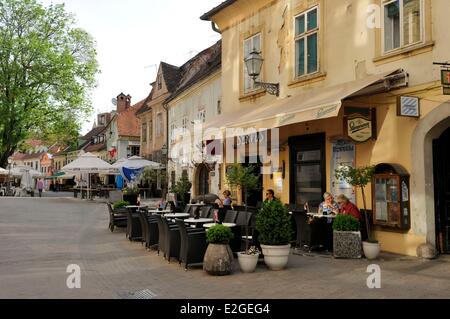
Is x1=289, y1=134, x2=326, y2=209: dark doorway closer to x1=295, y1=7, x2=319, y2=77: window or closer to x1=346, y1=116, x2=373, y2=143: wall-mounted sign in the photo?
x1=346, y1=116, x2=373, y2=143: wall-mounted sign

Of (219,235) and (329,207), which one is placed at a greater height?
(329,207)

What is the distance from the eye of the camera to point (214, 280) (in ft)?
25.3

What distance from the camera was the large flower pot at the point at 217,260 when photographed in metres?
8.02

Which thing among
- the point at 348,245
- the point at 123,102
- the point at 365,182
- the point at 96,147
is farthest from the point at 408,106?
the point at 96,147

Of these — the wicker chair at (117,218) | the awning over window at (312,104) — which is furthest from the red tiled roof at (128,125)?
the awning over window at (312,104)

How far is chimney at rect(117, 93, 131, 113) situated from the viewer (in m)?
55.2

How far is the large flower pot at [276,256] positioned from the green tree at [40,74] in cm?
3406

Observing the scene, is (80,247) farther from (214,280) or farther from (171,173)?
(171,173)

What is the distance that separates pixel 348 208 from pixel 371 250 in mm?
1255

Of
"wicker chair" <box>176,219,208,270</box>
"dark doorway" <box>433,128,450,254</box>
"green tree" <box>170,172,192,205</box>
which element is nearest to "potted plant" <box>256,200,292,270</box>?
"wicker chair" <box>176,219,208,270</box>

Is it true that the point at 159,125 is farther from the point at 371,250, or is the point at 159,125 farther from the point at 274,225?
the point at 274,225

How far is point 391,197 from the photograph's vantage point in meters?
9.94

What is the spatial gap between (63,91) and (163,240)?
3298 centimetres

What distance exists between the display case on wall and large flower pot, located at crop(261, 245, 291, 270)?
2780 millimetres
